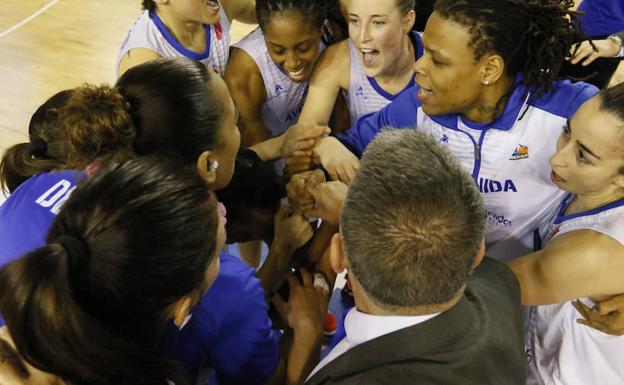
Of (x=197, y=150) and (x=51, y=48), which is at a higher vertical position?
(x=197, y=150)

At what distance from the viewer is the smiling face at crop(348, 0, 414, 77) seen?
1909 millimetres

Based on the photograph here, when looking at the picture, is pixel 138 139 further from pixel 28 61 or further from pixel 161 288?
pixel 28 61

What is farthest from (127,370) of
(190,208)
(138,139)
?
(138,139)

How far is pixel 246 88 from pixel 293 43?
308mm

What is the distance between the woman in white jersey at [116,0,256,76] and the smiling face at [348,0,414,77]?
1.97 feet

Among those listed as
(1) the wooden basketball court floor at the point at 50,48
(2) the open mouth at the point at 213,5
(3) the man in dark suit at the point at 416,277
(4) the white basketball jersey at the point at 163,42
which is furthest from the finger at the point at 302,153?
(1) the wooden basketball court floor at the point at 50,48

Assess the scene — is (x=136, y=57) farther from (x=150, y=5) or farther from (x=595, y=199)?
(x=595, y=199)

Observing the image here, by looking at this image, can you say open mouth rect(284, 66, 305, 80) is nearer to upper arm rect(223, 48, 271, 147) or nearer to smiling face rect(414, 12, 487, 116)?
upper arm rect(223, 48, 271, 147)

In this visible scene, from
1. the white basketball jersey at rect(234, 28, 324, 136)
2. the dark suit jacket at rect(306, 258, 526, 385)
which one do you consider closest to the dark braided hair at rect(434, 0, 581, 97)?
the white basketball jersey at rect(234, 28, 324, 136)

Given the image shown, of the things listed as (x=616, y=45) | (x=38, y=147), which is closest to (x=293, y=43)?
(x=38, y=147)

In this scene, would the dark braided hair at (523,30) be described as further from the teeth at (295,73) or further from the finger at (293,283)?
the finger at (293,283)

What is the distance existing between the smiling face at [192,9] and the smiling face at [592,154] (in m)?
1.42

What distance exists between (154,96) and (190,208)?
503 mm

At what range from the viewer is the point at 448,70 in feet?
5.31
